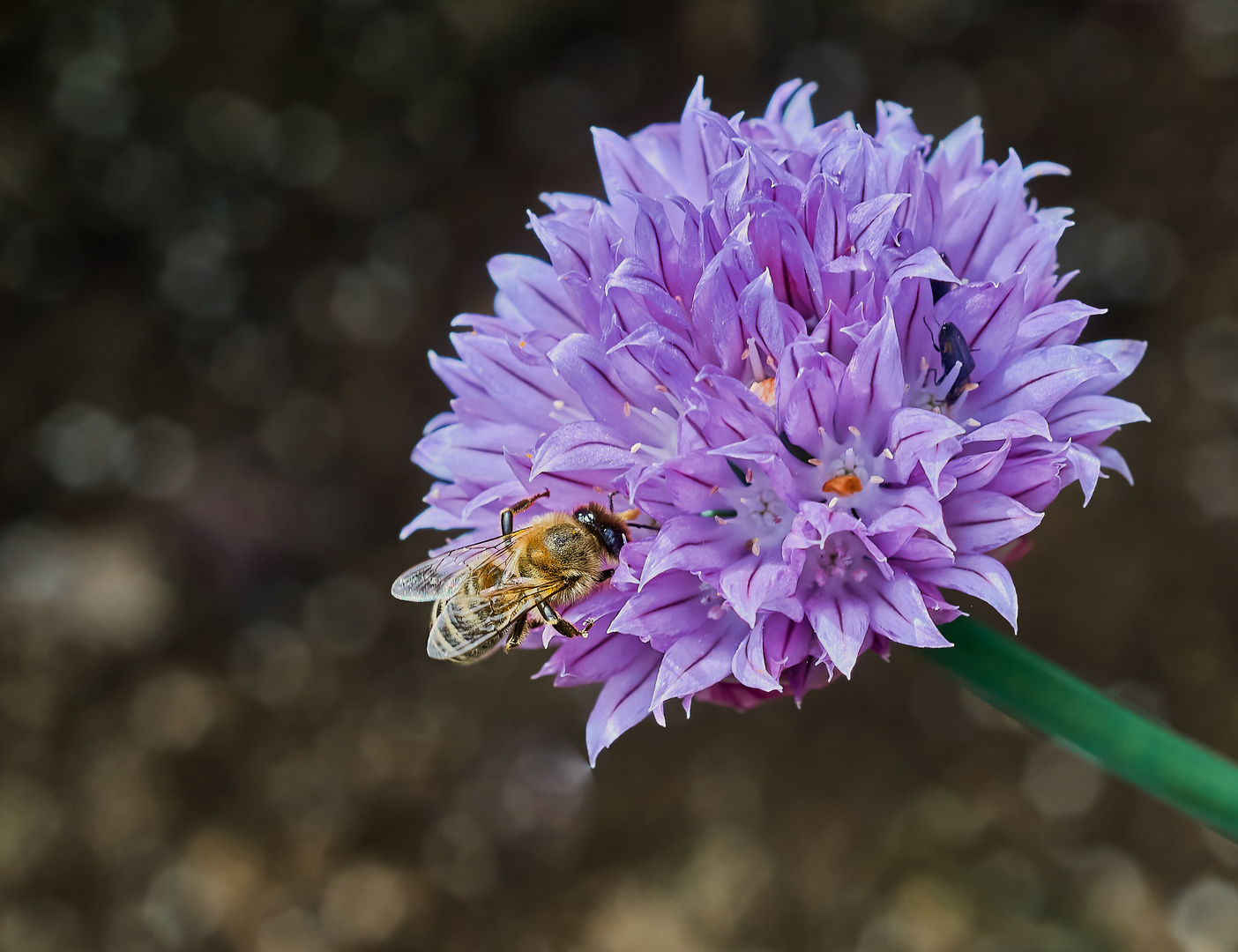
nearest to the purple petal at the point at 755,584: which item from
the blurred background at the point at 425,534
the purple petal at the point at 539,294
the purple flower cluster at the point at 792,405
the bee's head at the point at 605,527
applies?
the purple flower cluster at the point at 792,405

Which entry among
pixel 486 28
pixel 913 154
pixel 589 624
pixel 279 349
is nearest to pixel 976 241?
pixel 913 154

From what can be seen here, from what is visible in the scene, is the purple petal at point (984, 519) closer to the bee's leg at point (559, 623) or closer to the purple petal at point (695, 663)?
the purple petal at point (695, 663)

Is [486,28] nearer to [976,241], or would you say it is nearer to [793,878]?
[976,241]

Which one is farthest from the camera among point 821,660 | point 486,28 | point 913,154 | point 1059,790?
point 486,28

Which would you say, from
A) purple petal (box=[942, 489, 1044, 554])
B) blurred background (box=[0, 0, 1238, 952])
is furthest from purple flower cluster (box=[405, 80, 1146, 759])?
blurred background (box=[0, 0, 1238, 952])

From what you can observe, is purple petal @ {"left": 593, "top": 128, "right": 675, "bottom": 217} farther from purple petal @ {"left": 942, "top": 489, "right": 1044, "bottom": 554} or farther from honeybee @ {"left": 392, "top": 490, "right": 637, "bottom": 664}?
purple petal @ {"left": 942, "top": 489, "right": 1044, "bottom": 554}

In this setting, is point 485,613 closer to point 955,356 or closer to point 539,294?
point 539,294
